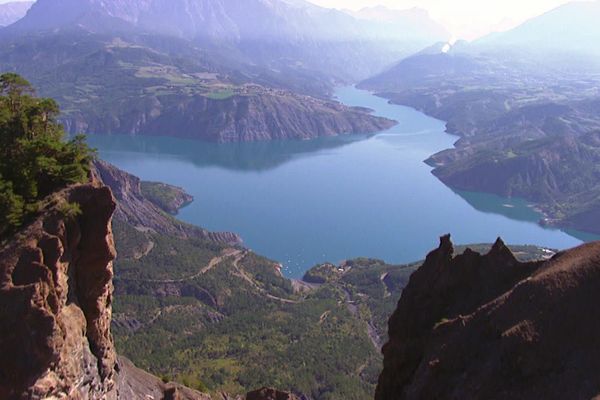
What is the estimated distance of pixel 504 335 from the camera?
2192 centimetres

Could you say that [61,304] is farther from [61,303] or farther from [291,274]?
[291,274]

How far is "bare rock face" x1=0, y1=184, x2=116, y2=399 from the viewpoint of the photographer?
20625mm

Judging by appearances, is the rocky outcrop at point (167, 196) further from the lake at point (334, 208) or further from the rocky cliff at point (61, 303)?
the rocky cliff at point (61, 303)

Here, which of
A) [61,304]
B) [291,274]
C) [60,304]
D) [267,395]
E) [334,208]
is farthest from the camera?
[334,208]

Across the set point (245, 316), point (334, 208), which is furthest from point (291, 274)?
point (334, 208)

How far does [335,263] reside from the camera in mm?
109562

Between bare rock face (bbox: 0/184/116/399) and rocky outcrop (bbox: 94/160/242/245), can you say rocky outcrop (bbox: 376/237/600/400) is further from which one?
rocky outcrop (bbox: 94/160/242/245)

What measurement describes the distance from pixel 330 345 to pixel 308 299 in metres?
18.4

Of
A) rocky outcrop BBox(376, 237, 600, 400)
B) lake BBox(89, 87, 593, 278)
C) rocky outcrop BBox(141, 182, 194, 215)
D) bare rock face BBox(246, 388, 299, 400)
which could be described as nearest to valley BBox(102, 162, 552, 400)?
lake BBox(89, 87, 593, 278)

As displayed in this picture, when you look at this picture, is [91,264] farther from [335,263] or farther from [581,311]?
[335,263]

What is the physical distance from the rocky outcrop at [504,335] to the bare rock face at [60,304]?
1325cm

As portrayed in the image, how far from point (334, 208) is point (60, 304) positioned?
121024 millimetres

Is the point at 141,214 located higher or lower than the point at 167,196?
higher

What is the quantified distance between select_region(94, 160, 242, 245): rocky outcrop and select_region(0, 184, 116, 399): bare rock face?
83606 mm
